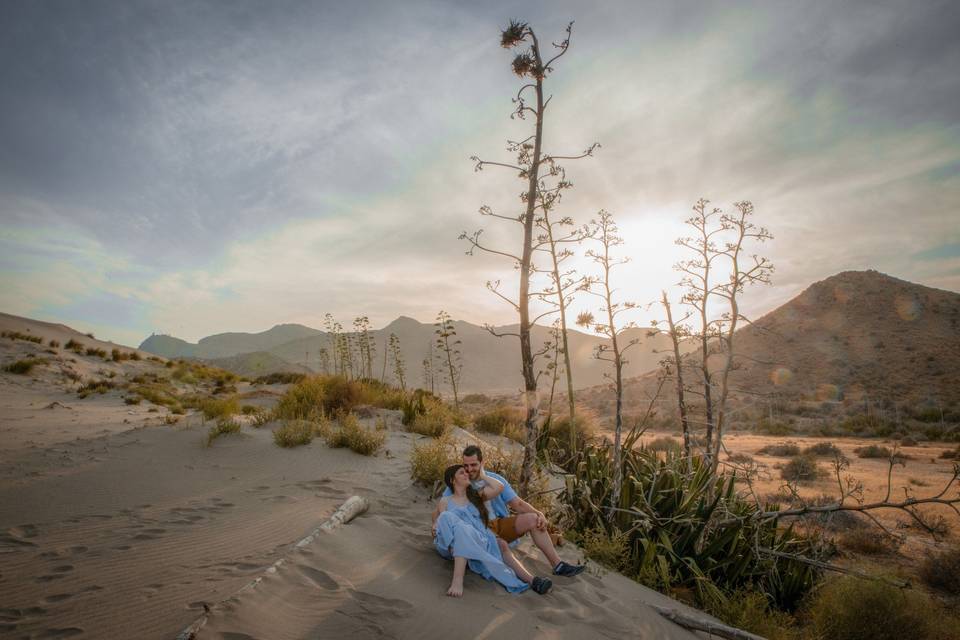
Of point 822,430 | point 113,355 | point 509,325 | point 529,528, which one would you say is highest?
point 509,325

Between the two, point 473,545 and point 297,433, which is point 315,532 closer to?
point 473,545

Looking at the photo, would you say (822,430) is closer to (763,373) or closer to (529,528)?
(763,373)

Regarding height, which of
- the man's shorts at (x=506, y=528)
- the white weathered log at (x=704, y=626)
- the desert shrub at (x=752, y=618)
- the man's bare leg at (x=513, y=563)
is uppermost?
the man's shorts at (x=506, y=528)

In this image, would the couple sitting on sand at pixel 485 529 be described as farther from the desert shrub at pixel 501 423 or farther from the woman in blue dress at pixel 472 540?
the desert shrub at pixel 501 423

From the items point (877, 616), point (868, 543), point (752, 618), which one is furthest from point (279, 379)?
point (877, 616)

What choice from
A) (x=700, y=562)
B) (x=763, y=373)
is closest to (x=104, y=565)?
(x=700, y=562)

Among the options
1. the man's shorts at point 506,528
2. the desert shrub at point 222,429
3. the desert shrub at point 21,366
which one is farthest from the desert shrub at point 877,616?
the desert shrub at point 21,366

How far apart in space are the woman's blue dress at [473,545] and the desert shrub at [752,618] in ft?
7.86

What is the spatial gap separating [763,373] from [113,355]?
48187 mm

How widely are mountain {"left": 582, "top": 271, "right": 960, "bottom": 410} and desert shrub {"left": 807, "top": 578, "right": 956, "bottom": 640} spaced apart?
87.4 ft

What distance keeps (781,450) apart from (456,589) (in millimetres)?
21218

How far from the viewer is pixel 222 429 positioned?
9141mm

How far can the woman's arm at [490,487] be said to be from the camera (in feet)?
16.2

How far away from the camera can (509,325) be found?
5389 inches
